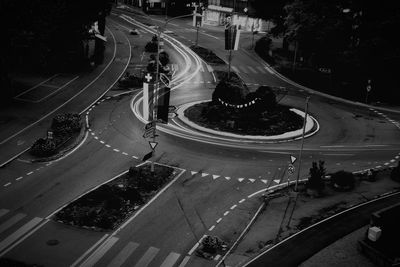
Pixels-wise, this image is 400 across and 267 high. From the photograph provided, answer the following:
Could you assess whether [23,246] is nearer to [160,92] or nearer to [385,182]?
[160,92]

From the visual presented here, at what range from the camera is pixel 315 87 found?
65688 millimetres

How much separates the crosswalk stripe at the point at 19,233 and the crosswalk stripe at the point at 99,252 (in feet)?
15.4

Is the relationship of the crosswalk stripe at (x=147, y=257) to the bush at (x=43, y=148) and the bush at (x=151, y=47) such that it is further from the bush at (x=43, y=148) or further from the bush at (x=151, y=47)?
the bush at (x=151, y=47)

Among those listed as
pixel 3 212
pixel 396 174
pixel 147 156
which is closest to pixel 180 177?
pixel 147 156

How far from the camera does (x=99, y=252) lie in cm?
2511

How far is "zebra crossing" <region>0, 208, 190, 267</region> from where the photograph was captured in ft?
79.9

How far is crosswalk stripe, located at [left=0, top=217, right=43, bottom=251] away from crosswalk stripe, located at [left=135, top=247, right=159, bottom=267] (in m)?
A: 7.24

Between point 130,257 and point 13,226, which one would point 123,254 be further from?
point 13,226

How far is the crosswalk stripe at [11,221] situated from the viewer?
27.1 m

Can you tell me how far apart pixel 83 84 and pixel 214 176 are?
100ft

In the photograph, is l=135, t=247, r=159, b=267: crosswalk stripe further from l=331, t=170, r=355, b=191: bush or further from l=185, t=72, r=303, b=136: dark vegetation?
l=185, t=72, r=303, b=136: dark vegetation

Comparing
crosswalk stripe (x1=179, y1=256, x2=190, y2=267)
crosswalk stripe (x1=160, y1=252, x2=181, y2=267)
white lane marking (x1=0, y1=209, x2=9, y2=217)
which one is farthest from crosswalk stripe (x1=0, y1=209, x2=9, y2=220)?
crosswalk stripe (x1=179, y1=256, x2=190, y2=267)

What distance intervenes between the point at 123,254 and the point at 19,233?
251 inches

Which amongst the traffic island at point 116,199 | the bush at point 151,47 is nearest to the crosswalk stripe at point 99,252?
the traffic island at point 116,199
